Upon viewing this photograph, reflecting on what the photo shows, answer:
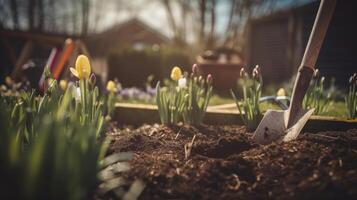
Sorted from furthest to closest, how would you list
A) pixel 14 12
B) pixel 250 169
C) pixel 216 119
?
1. pixel 14 12
2. pixel 216 119
3. pixel 250 169

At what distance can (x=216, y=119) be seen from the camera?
10.3 feet

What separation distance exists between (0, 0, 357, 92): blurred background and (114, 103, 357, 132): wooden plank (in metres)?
1.34

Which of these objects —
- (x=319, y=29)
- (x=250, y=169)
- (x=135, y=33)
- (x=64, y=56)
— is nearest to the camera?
(x=250, y=169)

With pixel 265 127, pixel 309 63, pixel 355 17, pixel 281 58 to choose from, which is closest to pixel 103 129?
pixel 265 127

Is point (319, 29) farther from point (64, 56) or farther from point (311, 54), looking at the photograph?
point (64, 56)

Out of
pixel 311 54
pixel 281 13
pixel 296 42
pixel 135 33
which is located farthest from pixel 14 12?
pixel 311 54

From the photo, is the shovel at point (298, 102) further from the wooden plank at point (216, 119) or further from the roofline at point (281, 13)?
the roofline at point (281, 13)

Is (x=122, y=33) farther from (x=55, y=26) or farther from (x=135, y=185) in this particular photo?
(x=135, y=185)

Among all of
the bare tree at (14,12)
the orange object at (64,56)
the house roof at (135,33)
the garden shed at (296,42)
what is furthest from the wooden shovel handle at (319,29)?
the house roof at (135,33)

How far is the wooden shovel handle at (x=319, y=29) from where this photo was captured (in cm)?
229

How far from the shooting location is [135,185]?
1443 mm

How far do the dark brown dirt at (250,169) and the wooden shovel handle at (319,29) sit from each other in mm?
525

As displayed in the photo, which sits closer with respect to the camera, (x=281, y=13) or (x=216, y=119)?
(x=216, y=119)

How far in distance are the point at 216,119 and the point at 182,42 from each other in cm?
1904
